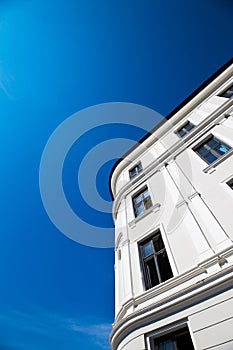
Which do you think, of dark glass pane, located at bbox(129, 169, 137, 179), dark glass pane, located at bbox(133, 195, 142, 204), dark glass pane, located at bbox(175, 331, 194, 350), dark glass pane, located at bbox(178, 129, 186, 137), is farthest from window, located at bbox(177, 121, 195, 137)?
dark glass pane, located at bbox(175, 331, 194, 350)

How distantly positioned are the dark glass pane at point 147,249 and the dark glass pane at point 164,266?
1.76 ft

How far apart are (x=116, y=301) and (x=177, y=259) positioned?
10.9 feet

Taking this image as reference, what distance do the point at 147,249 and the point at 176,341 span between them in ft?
11.6

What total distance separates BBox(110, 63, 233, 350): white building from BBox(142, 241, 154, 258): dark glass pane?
48mm

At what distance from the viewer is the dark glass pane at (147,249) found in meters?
8.12

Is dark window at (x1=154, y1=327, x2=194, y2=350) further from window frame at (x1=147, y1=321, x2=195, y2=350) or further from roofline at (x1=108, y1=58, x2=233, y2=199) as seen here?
roofline at (x1=108, y1=58, x2=233, y2=199)

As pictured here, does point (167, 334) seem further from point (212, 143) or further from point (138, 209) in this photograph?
point (212, 143)

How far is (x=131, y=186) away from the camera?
1321 cm

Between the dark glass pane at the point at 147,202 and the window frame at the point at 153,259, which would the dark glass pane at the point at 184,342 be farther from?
the dark glass pane at the point at 147,202

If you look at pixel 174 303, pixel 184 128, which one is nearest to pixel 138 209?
pixel 174 303

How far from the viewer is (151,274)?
292 inches

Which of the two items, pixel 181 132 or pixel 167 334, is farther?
pixel 181 132

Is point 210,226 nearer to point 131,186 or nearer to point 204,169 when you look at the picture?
point 204,169

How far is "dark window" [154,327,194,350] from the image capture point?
4.87 metres
